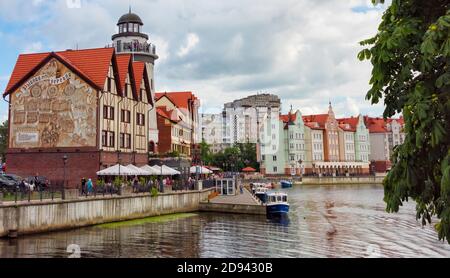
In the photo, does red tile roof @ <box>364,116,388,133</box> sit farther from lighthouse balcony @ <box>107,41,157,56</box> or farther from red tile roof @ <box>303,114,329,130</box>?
lighthouse balcony @ <box>107,41,157,56</box>

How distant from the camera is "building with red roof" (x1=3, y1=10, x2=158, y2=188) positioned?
4712 centimetres

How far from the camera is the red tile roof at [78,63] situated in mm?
48531

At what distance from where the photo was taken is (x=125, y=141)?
53.5 m

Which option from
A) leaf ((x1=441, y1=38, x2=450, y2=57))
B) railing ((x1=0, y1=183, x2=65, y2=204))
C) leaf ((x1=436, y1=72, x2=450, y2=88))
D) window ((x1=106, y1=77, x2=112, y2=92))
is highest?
window ((x1=106, y1=77, x2=112, y2=92))

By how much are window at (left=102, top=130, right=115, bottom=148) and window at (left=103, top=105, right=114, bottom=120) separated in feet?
5.46

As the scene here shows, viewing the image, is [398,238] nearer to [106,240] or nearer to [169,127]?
[106,240]

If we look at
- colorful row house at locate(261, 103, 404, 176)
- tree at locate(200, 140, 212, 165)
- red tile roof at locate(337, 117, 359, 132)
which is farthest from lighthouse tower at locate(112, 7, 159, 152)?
red tile roof at locate(337, 117, 359, 132)

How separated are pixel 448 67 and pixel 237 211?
135 ft

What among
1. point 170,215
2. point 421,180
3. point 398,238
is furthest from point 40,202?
point 421,180

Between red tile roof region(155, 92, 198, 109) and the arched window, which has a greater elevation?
red tile roof region(155, 92, 198, 109)

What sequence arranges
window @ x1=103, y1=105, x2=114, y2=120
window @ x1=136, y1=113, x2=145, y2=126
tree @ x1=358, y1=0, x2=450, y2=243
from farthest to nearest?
window @ x1=136, y1=113, x2=145, y2=126 → window @ x1=103, y1=105, x2=114, y2=120 → tree @ x1=358, y1=0, x2=450, y2=243

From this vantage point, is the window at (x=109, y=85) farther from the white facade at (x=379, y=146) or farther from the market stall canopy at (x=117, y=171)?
the white facade at (x=379, y=146)

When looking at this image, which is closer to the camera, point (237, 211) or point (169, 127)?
point (237, 211)

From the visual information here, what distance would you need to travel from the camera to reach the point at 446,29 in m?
7.06
